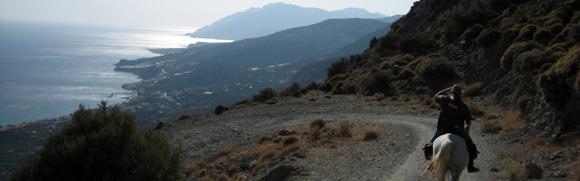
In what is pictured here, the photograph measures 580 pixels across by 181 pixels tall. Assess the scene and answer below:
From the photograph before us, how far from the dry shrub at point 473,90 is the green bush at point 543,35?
3483mm

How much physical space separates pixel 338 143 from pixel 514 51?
10.1m

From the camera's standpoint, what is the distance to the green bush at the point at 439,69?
78.5ft

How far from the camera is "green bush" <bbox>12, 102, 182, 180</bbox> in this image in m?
7.73

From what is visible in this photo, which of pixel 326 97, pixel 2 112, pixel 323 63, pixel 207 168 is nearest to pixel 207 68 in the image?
pixel 323 63

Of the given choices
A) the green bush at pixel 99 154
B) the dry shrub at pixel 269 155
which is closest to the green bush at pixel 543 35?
the dry shrub at pixel 269 155

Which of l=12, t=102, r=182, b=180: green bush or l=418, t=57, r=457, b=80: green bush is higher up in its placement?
l=12, t=102, r=182, b=180: green bush

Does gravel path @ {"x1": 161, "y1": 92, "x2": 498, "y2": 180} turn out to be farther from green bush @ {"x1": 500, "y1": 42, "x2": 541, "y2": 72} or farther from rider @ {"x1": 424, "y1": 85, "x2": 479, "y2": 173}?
green bush @ {"x1": 500, "y1": 42, "x2": 541, "y2": 72}

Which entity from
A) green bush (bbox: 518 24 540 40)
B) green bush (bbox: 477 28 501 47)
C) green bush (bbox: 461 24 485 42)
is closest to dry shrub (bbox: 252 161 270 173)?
green bush (bbox: 518 24 540 40)

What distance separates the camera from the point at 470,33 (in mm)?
26641

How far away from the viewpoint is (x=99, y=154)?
801 cm

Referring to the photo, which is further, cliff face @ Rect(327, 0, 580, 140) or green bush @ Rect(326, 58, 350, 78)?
green bush @ Rect(326, 58, 350, 78)

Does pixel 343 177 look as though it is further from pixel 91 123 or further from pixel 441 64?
pixel 441 64

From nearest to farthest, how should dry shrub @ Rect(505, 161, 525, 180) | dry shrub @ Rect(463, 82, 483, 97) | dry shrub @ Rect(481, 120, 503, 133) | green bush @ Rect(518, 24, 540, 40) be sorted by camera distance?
dry shrub @ Rect(505, 161, 525, 180), dry shrub @ Rect(481, 120, 503, 133), green bush @ Rect(518, 24, 540, 40), dry shrub @ Rect(463, 82, 483, 97)

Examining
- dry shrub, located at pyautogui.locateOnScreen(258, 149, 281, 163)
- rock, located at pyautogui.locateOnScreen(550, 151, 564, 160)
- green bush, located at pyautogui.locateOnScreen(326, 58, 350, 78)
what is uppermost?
rock, located at pyautogui.locateOnScreen(550, 151, 564, 160)
